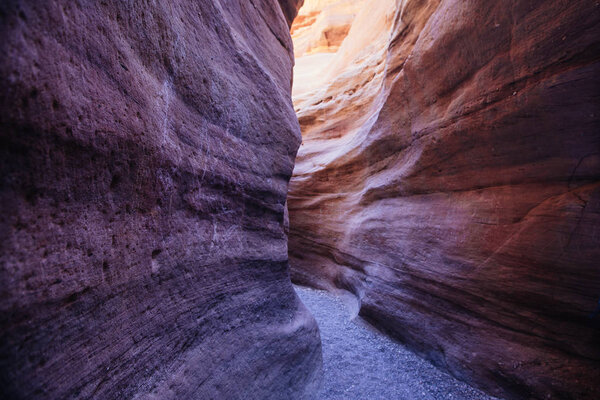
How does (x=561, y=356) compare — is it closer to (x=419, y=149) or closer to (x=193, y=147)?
(x=419, y=149)

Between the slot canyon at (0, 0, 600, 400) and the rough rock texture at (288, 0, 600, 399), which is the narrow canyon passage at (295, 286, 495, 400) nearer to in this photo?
the slot canyon at (0, 0, 600, 400)

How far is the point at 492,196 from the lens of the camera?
123 inches

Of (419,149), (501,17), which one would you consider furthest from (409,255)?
(501,17)

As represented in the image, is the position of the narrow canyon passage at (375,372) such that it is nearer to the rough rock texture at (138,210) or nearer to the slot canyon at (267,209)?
the slot canyon at (267,209)

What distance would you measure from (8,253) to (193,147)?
1.26 metres

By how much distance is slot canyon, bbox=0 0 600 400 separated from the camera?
116 centimetres

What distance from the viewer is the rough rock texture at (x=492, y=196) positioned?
8.16 feet

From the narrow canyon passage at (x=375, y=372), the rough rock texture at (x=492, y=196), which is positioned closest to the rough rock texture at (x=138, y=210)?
the narrow canyon passage at (x=375, y=372)

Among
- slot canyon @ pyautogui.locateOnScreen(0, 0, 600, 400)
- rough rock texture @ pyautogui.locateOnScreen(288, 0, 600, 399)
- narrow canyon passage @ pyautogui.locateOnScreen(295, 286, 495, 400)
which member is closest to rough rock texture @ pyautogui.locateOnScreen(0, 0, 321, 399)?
slot canyon @ pyautogui.locateOnScreen(0, 0, 600, 400)

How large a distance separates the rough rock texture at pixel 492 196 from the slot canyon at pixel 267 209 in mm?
20

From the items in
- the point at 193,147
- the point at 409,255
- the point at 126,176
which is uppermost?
the point at 193,147

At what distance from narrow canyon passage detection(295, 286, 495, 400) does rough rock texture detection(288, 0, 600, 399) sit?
0.64ft

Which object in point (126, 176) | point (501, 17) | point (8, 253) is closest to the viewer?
point (8, 253)

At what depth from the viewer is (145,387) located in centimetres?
155
